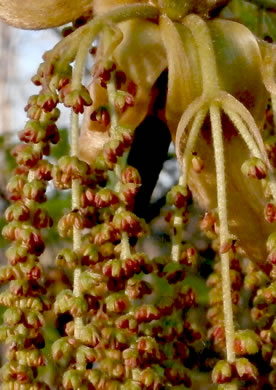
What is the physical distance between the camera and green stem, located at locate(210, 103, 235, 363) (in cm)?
81

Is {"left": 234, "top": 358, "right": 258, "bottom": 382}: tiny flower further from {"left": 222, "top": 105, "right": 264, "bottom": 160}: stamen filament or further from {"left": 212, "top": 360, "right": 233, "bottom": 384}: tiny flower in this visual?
{"left": 222, "top": 105, "right": 264, "bottom": 160}: stamen filament

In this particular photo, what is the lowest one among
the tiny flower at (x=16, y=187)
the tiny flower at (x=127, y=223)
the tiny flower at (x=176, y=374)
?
the tiny flower at (x=176, y=374)

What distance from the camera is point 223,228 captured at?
0.85 metres

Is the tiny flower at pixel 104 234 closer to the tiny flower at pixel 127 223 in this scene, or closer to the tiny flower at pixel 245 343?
the tiny flower at pixel 127 223

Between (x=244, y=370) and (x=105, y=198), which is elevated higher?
(x=105, y=198)

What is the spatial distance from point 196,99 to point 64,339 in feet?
1.01

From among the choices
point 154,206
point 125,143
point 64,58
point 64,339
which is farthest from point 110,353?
point 154,206

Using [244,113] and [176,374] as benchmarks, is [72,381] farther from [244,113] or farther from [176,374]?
[244,113]

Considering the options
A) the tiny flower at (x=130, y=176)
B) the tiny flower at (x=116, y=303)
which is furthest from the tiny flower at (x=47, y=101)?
the tiny flower at (x=116, y=303)

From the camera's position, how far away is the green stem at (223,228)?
0.81 m

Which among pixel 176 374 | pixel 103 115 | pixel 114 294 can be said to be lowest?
pixel 176 374

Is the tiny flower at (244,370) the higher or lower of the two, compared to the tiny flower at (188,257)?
lower

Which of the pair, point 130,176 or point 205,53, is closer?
point 130,176

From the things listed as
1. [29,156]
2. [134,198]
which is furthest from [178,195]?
[29,156]
